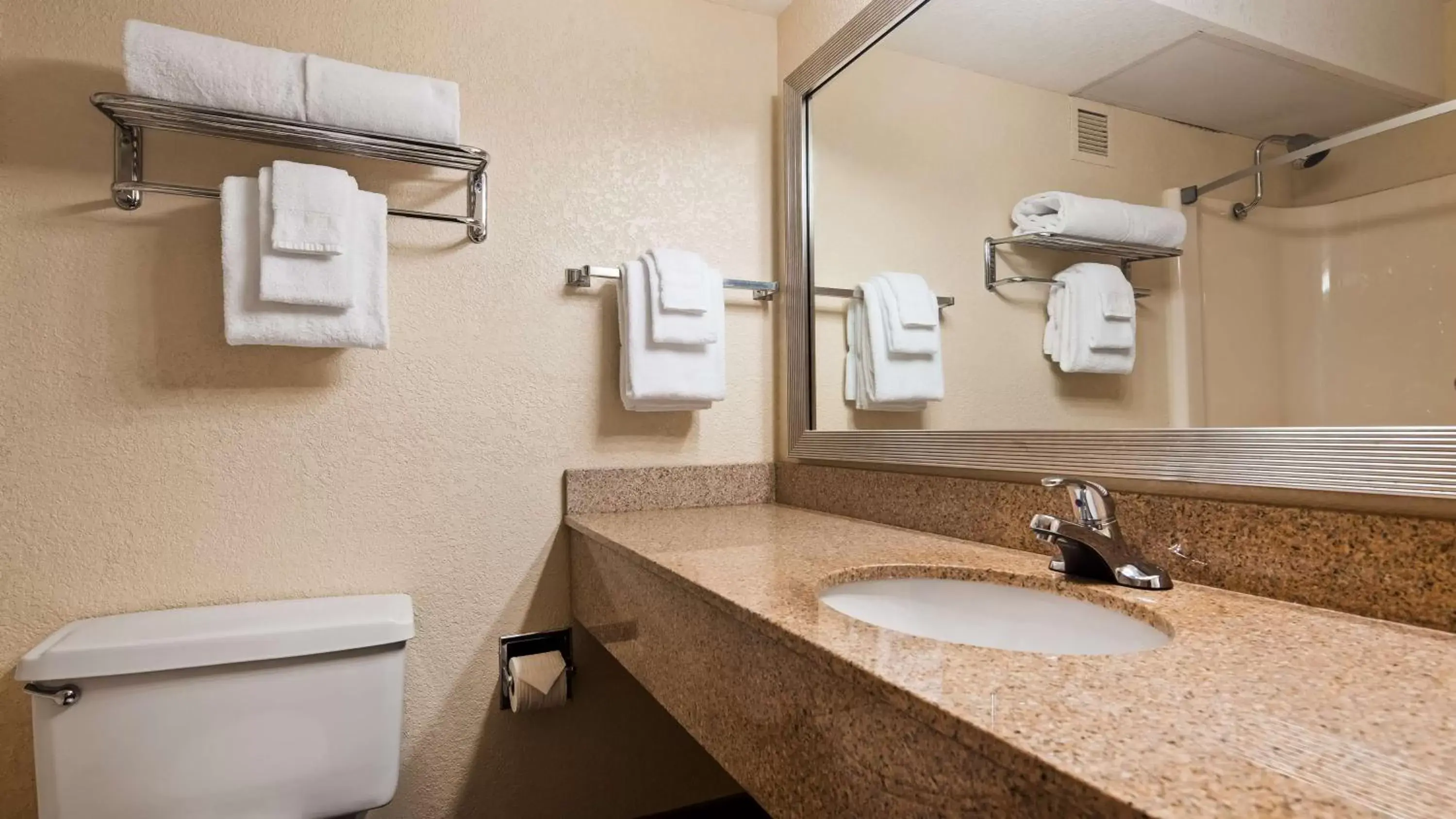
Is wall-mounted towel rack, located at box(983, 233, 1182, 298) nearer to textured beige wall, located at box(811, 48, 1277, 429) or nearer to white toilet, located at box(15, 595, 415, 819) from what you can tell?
textured beige wall, located at box(811, 48, 1277, 429)

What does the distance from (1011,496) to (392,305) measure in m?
1.13

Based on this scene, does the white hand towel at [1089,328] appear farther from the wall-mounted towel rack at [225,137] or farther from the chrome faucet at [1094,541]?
the wall-mounted towel rack at [225,137]

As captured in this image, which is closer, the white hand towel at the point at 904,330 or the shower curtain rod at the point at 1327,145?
the shower curtain rod at the point at 1327,145

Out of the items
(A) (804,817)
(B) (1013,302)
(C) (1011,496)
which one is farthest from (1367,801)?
(B) (1013,302)

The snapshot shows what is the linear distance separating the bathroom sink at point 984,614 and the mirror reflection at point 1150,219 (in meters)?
0.26

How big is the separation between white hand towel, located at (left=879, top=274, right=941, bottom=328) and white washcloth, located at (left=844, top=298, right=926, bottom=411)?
10 cm

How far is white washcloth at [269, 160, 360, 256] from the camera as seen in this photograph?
1153 millimetres

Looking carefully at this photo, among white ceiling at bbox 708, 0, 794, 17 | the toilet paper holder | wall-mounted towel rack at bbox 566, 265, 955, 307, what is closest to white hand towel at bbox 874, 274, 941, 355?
wall-mounted towel rack at bbox 566, 265, 955, 307

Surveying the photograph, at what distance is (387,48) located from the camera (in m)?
1.38

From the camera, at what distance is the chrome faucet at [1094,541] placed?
818 mm

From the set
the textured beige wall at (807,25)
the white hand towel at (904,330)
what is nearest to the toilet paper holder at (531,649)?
the white hand towel at (904,330)

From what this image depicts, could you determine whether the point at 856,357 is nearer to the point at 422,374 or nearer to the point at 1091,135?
the point at 1091,135

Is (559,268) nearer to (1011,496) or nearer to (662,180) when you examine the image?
(662,180)

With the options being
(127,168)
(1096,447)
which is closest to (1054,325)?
(1096,447)
